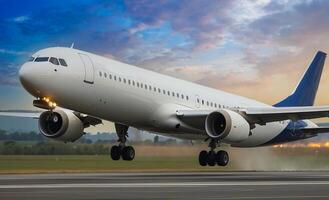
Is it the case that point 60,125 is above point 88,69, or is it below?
below

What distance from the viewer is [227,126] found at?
40312 mm

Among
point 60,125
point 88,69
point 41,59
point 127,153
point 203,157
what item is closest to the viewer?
point 41,59

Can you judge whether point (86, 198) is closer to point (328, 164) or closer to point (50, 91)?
point (50, 91)

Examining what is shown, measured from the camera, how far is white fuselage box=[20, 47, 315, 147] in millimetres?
36438

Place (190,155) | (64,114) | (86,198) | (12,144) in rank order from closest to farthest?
1. (86,198)
2. (64,114)
3. (190,155)
4. (12,144)

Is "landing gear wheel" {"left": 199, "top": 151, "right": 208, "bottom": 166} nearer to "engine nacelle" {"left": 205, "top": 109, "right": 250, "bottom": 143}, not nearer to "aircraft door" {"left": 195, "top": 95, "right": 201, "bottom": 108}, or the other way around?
"aircraft door" {"left": 195, "top": 95, "right": 201, "bottom": 108}

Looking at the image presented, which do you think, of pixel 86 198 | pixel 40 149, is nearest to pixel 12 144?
pixel 40 149

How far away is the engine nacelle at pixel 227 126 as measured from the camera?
133 feet

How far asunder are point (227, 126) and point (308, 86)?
687 inches

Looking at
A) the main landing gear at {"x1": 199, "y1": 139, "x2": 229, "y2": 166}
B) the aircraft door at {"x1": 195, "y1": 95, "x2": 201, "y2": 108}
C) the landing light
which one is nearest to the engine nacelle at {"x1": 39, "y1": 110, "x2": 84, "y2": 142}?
the landing light

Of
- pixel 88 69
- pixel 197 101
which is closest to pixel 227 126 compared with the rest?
pixel 197 101

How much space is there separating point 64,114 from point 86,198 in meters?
23.5

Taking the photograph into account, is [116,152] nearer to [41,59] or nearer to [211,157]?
[211,157]

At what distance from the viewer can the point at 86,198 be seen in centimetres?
→ 2022
